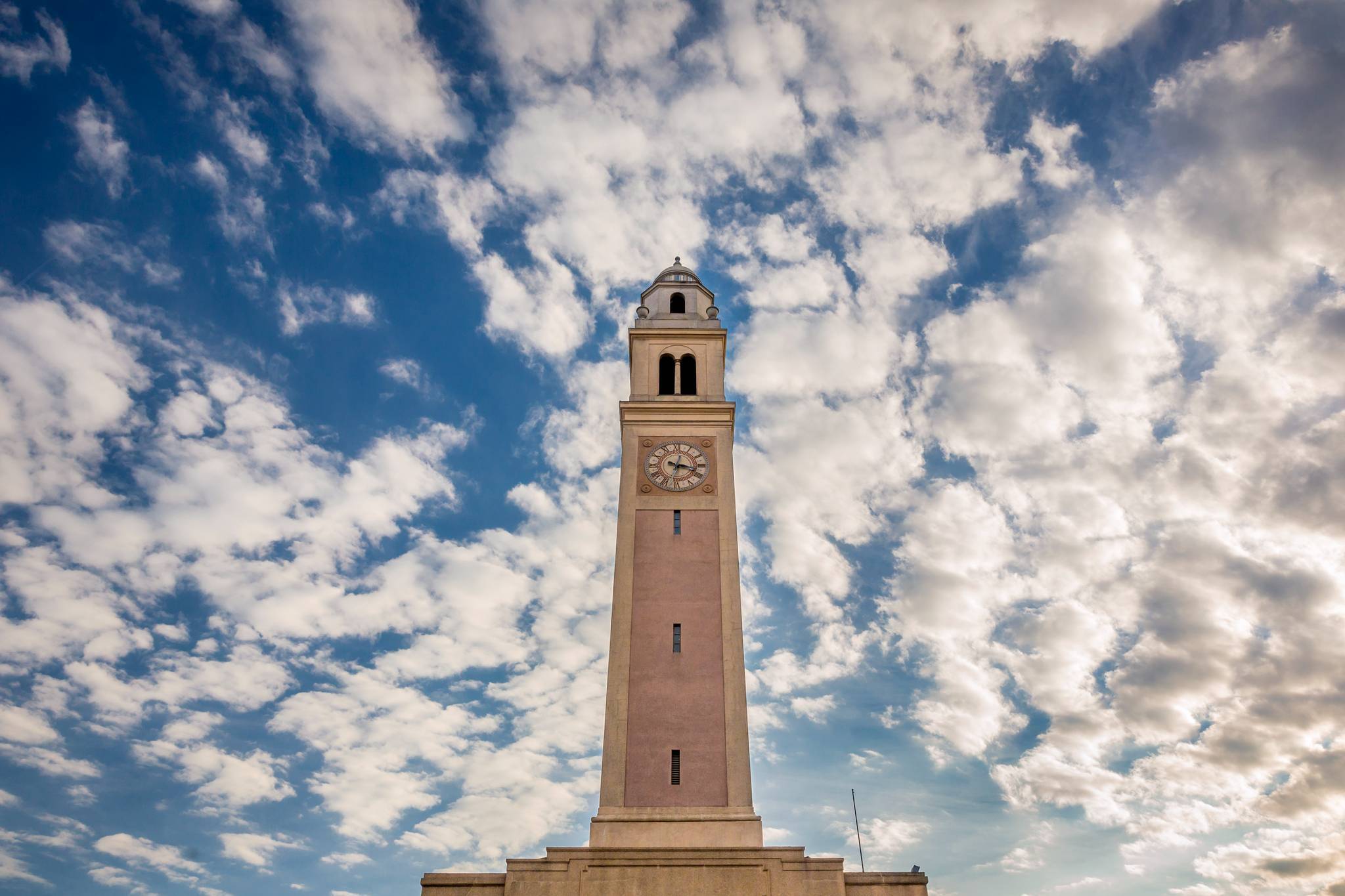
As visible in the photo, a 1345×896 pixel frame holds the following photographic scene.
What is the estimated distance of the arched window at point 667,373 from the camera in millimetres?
42000

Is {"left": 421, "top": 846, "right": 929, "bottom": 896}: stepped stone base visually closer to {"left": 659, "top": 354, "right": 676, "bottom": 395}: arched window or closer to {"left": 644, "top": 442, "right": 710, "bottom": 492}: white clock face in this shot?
{"left": 644, "top": 442, "right": 710, "bottom": 492}: white clock face

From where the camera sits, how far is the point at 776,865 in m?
28.1

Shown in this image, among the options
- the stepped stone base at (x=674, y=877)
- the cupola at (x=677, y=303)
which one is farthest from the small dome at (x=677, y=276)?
the stepped stone base at (x=674, y=877)

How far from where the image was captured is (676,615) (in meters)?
34.7

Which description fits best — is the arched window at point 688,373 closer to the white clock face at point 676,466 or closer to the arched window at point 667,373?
the arched window at point 667,373

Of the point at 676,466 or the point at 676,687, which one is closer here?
the point at 676,687

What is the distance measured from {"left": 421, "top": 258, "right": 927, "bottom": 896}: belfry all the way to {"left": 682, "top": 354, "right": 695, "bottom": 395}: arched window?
0.07 m

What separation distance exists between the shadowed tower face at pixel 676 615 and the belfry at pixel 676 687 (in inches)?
2.0

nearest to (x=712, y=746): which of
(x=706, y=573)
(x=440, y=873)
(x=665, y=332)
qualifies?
(x=706, y=573)

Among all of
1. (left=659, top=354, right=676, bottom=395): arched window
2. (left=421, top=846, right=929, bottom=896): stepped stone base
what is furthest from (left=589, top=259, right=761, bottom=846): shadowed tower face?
(left=421, top=846, right=929, bottom=896): stepped stone base

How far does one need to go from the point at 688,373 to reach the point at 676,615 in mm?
12831

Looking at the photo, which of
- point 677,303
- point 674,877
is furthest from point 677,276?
point 674,877

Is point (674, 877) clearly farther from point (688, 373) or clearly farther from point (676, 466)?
point (688, 373)

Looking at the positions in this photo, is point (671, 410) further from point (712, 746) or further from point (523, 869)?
point (523, 869)
